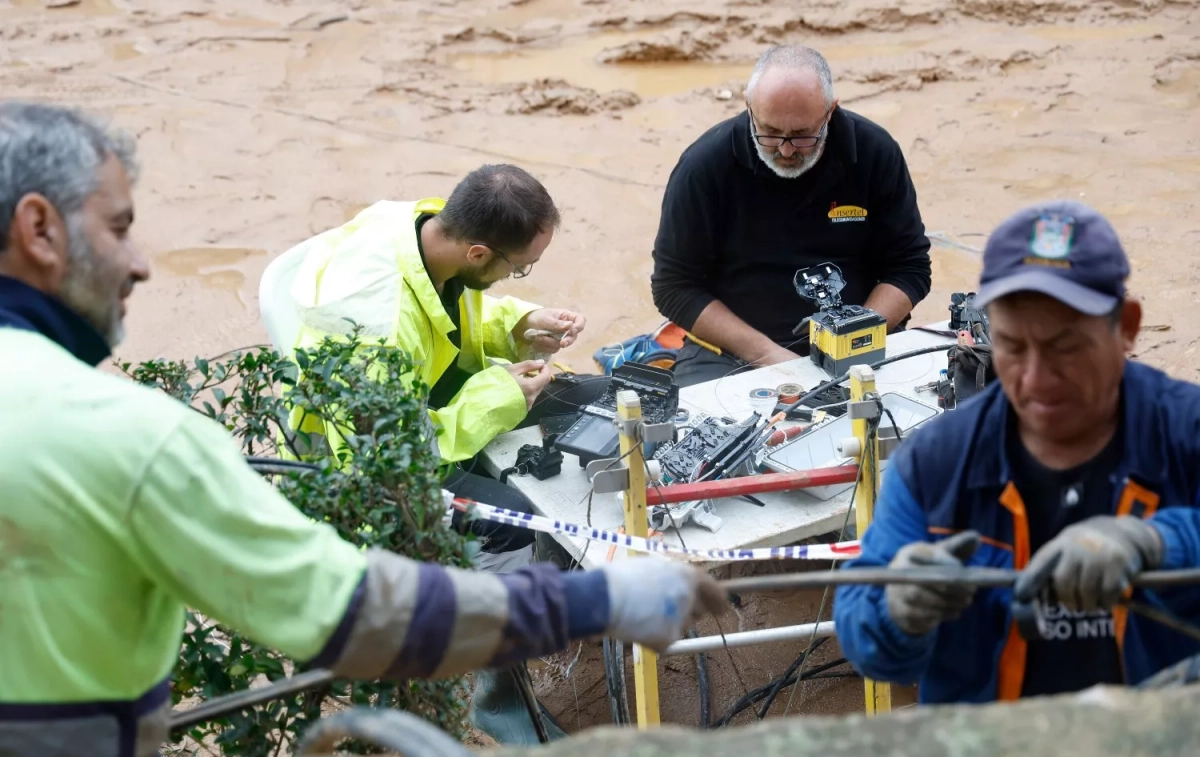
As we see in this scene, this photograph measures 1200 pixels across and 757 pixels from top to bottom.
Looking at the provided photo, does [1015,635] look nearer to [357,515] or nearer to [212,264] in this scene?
[357,515]

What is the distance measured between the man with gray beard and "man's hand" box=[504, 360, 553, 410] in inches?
32.4

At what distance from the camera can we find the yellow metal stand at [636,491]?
3115 mm

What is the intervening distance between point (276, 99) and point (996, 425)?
28.1ft

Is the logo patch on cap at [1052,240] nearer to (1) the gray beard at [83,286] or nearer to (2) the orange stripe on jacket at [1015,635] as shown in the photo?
(2) the orange stripe on jacket at [1015,635]

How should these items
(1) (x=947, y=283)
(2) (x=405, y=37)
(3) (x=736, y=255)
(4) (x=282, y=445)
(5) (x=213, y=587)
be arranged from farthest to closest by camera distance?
1. (2) (x=405, y=37)
2. (1) (x=947, y=283)
3. (3) (x=736, y=255)
4. (4) (x=282, y=445)
5. (5) (x=213, y=587)

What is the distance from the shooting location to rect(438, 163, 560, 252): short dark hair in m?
3.87

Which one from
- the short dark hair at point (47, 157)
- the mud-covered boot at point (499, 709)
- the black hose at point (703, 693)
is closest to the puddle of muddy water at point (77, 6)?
the mud-covered boot at point (499, 709)

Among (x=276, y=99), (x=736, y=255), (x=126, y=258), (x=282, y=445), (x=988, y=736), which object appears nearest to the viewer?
(x=988, y=736)

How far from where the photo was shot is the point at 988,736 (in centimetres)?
150

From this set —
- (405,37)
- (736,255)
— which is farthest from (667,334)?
(405,37)

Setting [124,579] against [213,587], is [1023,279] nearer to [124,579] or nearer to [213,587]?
[213,587]

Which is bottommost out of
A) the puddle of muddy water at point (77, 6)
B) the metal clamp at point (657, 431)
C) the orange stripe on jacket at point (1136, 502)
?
the metal clamp at point (657, 431)

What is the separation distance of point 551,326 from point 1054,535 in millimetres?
2628

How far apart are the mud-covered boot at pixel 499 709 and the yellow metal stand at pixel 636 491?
0.49 m
